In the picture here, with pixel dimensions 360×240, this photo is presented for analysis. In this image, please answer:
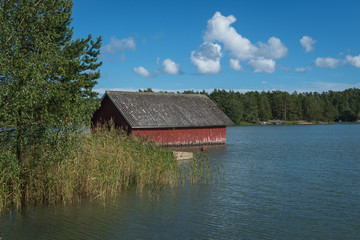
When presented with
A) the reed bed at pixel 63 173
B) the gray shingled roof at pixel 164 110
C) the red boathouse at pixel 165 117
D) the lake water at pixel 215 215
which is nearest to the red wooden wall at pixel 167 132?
the red boathouse at pixel 165 117

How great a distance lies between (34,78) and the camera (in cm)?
1177

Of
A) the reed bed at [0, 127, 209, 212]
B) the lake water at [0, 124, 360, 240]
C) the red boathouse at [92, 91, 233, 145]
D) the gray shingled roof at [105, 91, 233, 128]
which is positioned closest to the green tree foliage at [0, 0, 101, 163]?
the reed bed at [0, 127, 209, 212]

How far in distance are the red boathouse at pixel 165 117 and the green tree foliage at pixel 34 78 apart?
1659 centimetres

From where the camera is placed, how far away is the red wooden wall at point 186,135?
33031mm

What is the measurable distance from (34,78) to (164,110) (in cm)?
2446

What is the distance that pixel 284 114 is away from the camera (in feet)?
428

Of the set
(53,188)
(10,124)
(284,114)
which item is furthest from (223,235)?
(284,114)

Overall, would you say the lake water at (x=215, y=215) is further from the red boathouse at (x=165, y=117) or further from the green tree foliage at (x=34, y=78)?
the red boathouse at (x=165, y=117)

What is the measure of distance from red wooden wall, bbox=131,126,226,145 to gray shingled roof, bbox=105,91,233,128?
657 mm

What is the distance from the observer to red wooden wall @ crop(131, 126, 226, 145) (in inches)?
1300

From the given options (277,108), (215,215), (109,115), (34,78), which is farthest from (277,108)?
(34,78)

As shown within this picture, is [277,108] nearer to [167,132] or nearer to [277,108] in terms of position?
[277,108]

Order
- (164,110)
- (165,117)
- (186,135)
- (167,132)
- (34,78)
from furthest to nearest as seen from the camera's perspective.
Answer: (164,110)
(186,135)
(165,117)
(167,132)
(34,78)

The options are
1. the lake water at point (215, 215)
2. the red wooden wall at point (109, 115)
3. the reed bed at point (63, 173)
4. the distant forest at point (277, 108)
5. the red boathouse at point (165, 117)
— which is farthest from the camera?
the distant forest at point (277, 108)
